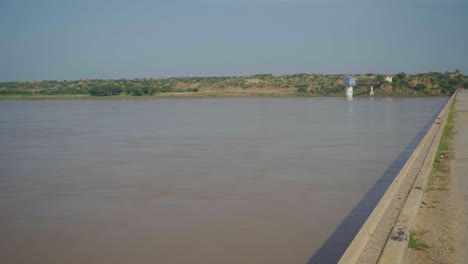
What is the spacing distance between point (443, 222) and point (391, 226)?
2.56 feet

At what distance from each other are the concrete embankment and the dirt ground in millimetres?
133

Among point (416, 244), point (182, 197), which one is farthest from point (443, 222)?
point (182, 197)

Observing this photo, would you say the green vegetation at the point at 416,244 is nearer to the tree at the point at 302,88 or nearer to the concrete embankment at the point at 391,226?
the concrete embankment at the point at 391,226

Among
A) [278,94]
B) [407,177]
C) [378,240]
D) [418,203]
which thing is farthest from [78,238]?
[278,94]

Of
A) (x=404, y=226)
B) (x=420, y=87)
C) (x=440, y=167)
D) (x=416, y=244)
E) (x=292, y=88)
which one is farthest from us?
(x=292, y=88)

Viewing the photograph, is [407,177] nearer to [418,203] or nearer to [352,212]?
[352,212]

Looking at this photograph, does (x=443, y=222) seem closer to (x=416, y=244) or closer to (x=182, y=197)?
(x=416, y=244)

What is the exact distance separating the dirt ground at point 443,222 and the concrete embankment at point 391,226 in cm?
13

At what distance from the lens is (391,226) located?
5926 mm

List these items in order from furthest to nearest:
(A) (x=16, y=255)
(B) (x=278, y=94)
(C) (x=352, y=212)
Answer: (B) (x=278, y=94) → (C) (x=352, y=212) → (A) (x=16, y=255)

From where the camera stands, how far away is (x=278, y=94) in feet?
299

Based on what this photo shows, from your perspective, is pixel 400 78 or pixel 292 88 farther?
pixel 292 88

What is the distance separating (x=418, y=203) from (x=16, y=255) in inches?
207

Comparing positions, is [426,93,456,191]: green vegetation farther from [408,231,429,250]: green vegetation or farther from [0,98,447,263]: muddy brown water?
[408,231,429,250]: green vegetation
